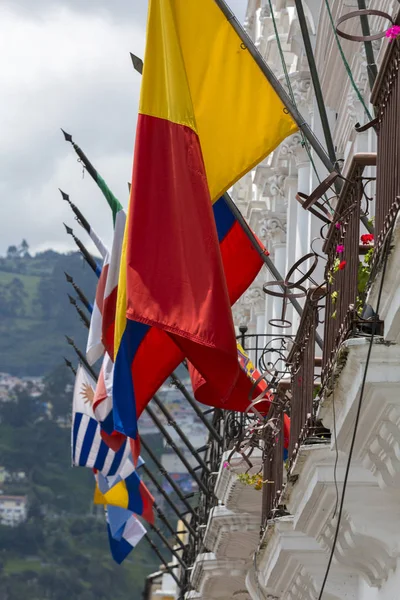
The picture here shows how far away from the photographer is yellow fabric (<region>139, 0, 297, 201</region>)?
1239 cm

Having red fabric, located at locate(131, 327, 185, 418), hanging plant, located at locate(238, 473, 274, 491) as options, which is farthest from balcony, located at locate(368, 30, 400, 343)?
hanging plant, located at locate(238, 473, 274, 491)

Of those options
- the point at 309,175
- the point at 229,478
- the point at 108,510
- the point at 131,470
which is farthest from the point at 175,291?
the point at 108,510

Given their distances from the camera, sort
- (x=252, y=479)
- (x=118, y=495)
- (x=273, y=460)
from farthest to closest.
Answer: (x=118, y=495) < (x=252, y=479) < (x=273, y=460)

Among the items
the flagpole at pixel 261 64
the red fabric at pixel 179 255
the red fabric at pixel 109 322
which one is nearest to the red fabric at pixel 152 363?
the red fabric at pixel 109 322

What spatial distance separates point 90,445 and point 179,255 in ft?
53.0

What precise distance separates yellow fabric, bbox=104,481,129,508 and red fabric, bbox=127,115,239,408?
57.6 feet

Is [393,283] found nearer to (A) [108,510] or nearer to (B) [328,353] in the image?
(B) [328,353]

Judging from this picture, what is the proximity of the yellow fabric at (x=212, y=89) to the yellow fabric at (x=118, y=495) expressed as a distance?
17442 mm

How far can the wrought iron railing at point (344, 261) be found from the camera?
9.64 metres

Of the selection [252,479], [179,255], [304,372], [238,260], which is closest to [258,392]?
[252,479]

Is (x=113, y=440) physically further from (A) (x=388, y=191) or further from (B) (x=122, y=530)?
(B) (x=122, y=530)

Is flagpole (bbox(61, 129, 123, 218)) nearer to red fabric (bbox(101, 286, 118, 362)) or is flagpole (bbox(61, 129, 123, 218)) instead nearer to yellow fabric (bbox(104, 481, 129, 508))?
red fabric (bbox(101, 286, 118, 362))

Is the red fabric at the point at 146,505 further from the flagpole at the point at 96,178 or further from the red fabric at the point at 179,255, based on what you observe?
the red fabric at the point at 179,255

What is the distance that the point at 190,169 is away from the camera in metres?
12.1
